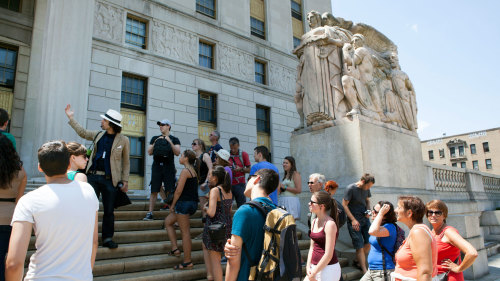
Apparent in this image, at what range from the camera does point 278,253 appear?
272cm

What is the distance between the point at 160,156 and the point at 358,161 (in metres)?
4.74

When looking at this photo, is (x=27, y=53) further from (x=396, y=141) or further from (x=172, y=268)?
(x=396, y=141)

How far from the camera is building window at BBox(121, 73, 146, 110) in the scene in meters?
14.8

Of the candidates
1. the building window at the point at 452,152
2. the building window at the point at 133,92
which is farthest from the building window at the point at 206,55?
the building window at the point at 452,152

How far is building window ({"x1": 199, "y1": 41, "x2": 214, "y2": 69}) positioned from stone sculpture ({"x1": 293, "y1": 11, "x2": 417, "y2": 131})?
935 centimetres

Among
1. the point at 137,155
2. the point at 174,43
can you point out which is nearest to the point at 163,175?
the point at 137,155

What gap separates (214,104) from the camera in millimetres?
18047

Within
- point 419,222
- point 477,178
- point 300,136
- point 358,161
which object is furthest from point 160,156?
point 477,178

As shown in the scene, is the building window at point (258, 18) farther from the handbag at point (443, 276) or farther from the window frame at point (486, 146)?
the window frame at point (486, 146)

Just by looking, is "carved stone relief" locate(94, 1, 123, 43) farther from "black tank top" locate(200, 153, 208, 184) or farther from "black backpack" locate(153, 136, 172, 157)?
"black tank top" locate(200, 153, 208, 184)

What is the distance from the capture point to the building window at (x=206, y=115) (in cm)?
1717

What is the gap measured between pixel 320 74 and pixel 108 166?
5.92 m

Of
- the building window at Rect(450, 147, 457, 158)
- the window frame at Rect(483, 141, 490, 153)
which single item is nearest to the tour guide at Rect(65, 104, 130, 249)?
the window frame at Rect(483, 141, 490, 153)

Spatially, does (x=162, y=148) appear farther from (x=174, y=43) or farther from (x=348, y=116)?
(x=174, y=43)
